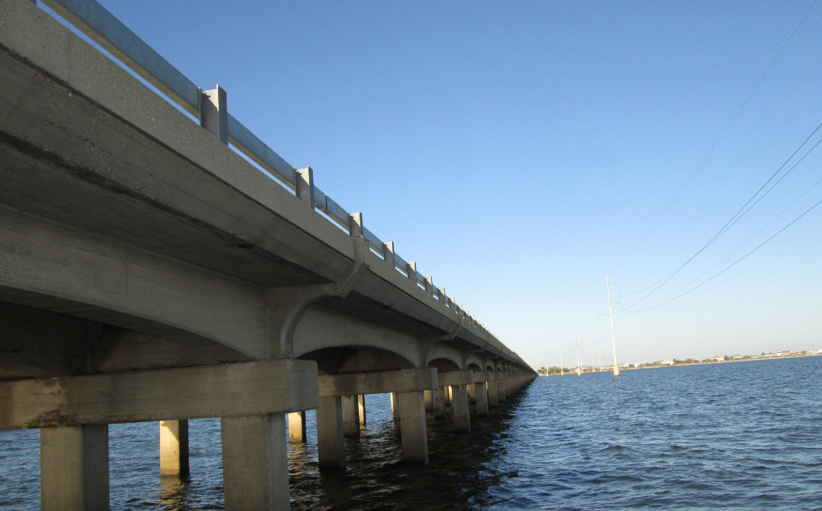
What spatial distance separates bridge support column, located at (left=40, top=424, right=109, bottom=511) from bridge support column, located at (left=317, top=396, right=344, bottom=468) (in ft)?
37.8

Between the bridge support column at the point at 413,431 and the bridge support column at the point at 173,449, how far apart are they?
325 inches

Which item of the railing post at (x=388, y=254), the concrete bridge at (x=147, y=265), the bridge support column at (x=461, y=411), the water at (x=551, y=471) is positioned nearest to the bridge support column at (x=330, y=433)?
the water at (x=551, y=471)

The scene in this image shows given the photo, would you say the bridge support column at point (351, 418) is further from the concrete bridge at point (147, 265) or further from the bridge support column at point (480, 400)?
the concrete bridge at point (147, 265)

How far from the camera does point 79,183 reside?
6566 mm

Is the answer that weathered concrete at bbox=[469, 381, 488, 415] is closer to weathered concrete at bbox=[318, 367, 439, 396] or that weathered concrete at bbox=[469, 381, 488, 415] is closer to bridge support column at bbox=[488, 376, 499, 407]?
bridge support column at bbox=[488, 376, 499, 407]

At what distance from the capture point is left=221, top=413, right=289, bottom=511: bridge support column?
441 inches

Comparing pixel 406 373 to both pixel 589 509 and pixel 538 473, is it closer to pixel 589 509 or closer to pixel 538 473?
pixel 538 473

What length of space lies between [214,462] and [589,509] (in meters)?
18.5

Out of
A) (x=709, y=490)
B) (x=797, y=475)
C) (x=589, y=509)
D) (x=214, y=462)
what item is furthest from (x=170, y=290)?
(x=214, y=462)

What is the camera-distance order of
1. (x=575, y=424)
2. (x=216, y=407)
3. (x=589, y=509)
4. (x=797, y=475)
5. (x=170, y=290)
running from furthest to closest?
(x=575, y=424) → (x=797, y=475) → (x=589, y=509) → (x=216, y=407) → (x=170, y=290)

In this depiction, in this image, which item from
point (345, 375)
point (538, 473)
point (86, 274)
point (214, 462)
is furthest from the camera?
point (214, 462)

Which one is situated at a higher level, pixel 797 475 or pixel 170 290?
pixel 170 290

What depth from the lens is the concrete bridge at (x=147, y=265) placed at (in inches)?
231

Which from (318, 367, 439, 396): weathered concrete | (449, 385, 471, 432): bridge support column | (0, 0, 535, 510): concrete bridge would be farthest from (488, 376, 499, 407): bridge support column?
(0, 0, 535, 510): concrete bridge
